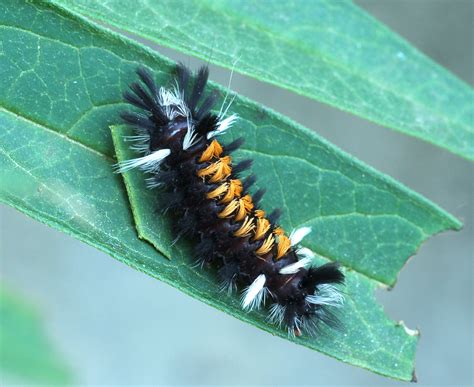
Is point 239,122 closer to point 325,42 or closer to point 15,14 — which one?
point 325,42

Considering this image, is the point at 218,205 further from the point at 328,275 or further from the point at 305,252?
the point at 328,275

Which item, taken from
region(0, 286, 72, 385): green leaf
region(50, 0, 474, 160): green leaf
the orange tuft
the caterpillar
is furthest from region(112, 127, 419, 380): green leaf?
region(0, 286, 72, 385): green leaf

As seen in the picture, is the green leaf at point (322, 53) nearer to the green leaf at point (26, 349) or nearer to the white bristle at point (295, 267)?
the white bristle at point (295, 267)

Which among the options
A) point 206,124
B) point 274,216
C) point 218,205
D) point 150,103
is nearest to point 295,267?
point 274,216

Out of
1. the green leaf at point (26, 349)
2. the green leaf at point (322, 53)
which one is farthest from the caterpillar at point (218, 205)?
the green leaf at point (26, 349)

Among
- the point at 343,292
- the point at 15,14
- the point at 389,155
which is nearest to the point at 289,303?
the point at 343,292
